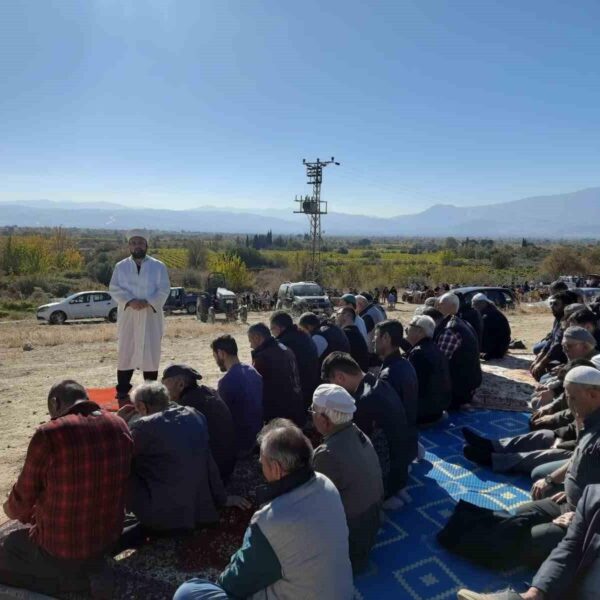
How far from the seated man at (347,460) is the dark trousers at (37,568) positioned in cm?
122


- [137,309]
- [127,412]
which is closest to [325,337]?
[137,309]

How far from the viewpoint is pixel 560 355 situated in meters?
6.44

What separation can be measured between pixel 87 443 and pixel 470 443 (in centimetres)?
320

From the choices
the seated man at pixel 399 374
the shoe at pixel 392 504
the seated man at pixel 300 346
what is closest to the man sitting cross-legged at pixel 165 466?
the shoe at pixel 392 504

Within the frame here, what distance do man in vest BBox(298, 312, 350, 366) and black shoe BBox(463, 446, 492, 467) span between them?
175cm

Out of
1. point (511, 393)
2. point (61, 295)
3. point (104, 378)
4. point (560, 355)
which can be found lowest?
point (61, 295)

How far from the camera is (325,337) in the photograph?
19.1 ft

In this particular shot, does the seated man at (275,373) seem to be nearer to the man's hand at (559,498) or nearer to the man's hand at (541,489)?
the man's hand at (541,489)

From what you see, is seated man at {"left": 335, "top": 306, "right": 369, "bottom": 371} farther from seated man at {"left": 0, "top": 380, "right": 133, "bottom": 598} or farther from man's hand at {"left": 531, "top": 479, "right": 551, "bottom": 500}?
seated man at {"left": 0, "top": 380, "right": 133, "bottom": 598}

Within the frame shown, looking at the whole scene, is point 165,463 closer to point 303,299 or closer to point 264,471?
point 264,471

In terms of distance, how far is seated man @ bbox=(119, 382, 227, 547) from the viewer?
2828mm

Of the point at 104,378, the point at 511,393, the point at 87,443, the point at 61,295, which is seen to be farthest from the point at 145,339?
the point at 61,295

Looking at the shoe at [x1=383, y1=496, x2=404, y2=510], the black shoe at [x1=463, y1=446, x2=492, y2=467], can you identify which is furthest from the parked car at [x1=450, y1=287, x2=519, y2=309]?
the shoe at [x1=383, y1=496, x2=404, y2=510]

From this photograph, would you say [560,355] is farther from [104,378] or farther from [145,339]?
[104,378]
